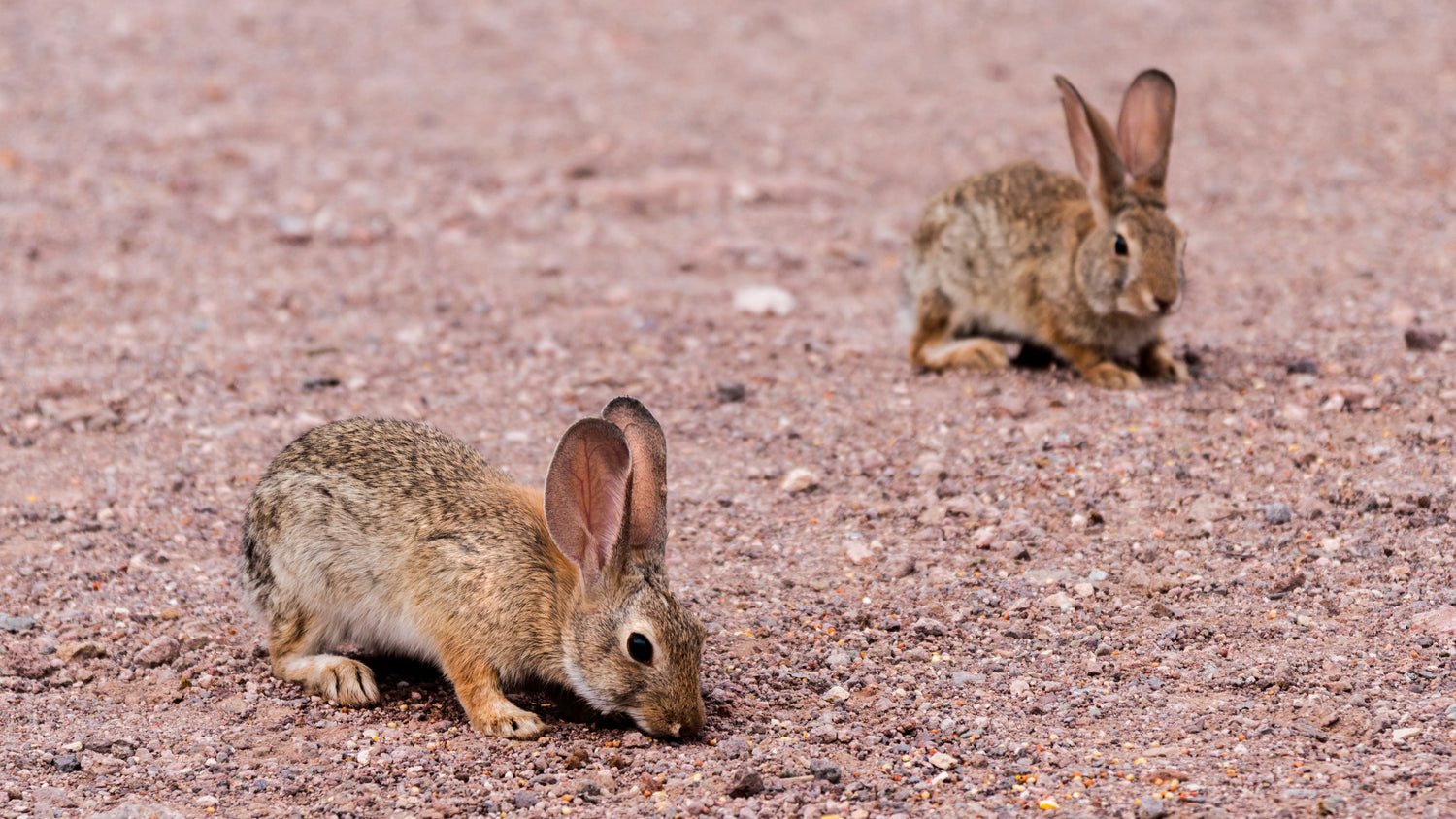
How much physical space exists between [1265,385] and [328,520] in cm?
469

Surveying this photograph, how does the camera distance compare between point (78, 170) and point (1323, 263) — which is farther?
point (78, 170)

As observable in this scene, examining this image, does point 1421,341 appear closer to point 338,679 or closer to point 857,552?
point 857,552

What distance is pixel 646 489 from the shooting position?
4.93 m

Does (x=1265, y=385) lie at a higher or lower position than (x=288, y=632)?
higher

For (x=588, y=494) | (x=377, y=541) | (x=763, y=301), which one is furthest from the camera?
(x=763, y=301)

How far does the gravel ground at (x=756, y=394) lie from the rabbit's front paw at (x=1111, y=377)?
0.11m

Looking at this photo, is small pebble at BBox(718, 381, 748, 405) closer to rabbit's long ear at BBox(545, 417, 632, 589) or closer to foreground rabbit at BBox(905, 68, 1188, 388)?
foreground rabbit at BBox(905, 68, 1188, 388)

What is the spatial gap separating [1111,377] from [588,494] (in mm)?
3842

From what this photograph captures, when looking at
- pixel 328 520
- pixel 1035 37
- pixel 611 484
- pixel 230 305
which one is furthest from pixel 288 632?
pixel 1035 37

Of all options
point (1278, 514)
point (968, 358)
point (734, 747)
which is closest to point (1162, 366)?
point (968, 358)

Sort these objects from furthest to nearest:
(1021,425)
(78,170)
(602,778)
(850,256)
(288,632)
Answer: (78,170)
(850,256)
(1021,425)
(288,632)
(602,778)

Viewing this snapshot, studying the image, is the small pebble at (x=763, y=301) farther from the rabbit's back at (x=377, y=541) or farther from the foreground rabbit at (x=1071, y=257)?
the rabbit's back at (x=377, y=541)

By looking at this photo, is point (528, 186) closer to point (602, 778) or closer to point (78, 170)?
point (78, 170)

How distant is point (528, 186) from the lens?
11547 millimetres
